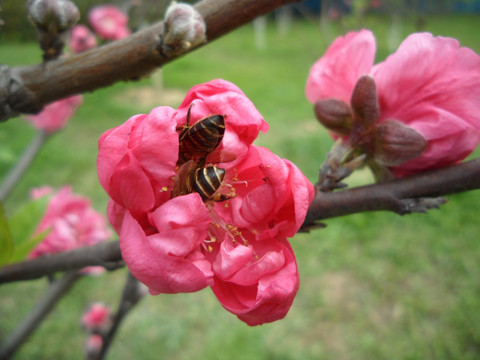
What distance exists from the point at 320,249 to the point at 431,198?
2.48 metres

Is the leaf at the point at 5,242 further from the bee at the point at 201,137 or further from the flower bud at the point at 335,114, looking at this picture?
the flower bud at the point at 335,114

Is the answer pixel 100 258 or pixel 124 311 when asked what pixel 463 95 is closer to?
pixel 100 258

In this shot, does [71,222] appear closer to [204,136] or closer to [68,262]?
[68,262]

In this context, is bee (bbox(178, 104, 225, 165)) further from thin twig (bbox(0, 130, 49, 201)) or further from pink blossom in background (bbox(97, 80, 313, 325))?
thin twig (bbox(0, 130, 49, 201))

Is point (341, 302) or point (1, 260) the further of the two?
point (341, 302)

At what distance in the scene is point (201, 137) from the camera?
0.42m

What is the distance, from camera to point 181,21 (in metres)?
0.47

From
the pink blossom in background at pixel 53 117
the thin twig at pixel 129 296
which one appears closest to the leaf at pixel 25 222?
the thin twig at pixel 129 296

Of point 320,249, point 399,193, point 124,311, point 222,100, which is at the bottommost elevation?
point 320,249

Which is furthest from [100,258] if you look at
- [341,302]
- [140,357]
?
[341,302]

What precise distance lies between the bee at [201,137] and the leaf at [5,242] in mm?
332

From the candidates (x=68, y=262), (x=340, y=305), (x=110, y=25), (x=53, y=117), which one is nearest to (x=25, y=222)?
(x=68, y=262)

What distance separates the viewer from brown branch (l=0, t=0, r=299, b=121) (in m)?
0.50

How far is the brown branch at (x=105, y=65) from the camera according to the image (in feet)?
1.63
